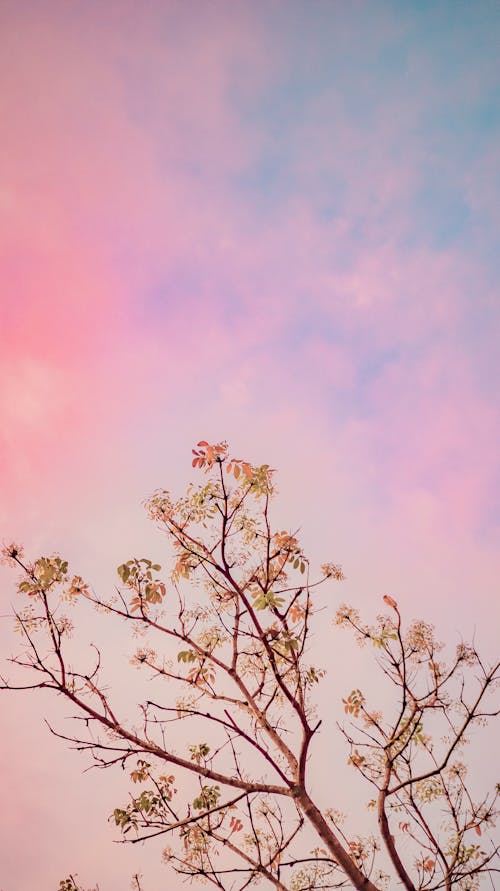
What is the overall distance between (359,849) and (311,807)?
4.10 m

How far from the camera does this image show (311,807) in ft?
23.5

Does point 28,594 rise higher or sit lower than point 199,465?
lower

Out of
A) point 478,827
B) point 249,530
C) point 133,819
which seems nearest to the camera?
point 133,819

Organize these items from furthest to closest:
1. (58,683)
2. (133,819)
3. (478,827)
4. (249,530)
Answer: (478,827) < (249,530) < (133,819) < (58,683)

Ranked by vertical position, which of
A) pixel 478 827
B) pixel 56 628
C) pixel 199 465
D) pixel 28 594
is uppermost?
pixel 199 465

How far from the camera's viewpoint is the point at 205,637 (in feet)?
27.3

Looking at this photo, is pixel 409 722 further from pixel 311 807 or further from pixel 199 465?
pixel 199 465

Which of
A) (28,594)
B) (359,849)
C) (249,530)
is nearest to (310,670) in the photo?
(249,530)

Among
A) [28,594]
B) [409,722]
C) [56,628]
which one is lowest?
[409,722]

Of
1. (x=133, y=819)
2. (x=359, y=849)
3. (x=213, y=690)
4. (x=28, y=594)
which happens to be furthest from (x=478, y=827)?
(x=28, y=594)

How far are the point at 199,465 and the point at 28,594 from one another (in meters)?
3.04

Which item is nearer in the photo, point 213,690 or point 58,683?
point 58,683

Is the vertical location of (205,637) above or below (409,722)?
above

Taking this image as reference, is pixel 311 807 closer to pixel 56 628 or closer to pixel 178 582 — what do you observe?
pixel 178 582
